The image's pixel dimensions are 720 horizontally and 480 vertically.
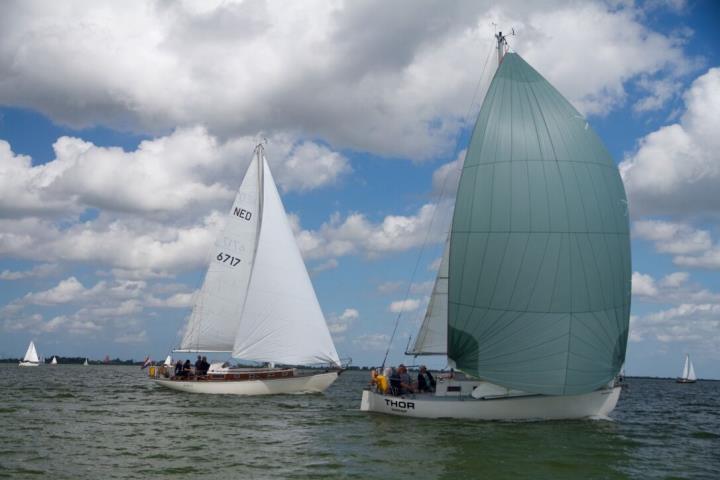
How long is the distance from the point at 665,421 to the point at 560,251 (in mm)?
14716

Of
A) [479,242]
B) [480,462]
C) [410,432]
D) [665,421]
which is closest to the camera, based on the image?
[480,462]

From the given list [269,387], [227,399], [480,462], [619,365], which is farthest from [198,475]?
[269,387]

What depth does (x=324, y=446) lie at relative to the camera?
20.3 metres

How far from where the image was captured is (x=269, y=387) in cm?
3781

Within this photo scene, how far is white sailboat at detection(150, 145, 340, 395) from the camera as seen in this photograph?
124 feet

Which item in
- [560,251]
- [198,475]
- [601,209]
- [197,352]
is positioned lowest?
[198,475]

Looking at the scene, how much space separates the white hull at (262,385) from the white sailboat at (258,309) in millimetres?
56

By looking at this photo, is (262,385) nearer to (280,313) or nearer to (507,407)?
(280,313)

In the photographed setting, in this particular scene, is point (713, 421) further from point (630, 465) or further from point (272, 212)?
point (272, 212)

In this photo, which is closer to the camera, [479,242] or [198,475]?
[198,475]

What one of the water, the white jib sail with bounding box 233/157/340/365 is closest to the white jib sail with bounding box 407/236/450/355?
the water

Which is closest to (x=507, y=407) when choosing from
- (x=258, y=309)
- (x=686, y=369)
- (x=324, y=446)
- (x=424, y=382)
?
Answer: (x=424, y=382)

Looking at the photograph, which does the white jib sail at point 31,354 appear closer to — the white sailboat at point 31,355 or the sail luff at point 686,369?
the white sailboat at point 31,355

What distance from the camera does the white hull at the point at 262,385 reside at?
37.3 m
